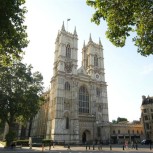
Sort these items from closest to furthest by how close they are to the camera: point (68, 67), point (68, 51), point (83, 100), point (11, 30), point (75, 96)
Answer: point (11, 30) < point (75, 96) < point (83, 100) < point (68, 67) < point (68, 51)

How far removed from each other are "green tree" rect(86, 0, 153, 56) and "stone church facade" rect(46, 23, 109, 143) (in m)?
40.3

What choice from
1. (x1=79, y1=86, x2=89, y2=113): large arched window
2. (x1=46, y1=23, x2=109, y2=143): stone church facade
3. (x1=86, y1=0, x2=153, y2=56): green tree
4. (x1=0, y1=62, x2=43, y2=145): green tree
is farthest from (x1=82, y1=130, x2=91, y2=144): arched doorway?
(x1=86, y1=0, x2=153, y2=56): green tree

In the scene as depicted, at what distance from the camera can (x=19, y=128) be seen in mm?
80125

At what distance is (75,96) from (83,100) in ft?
13.5

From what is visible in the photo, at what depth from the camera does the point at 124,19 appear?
50.9 feet

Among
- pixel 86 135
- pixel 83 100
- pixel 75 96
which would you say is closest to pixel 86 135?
pixel 86 135

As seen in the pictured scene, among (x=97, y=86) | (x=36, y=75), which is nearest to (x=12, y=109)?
(x=36, y=75)

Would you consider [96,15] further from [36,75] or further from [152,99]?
[152,99]

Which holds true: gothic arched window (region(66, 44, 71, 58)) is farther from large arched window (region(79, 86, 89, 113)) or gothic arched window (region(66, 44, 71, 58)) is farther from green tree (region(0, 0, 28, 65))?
green tree (region(0, 0, 28, 65))

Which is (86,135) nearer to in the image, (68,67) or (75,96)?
(75,96)

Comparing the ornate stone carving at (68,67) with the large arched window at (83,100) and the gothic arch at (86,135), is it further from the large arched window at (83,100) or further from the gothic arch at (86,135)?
the gothic arch at (86,135)

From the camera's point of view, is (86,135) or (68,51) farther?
(68,51)

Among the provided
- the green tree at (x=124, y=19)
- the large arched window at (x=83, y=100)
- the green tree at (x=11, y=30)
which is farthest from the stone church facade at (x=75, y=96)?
the green tree at (x=124, y=19)

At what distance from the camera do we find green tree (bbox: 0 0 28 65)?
14.3 metres
